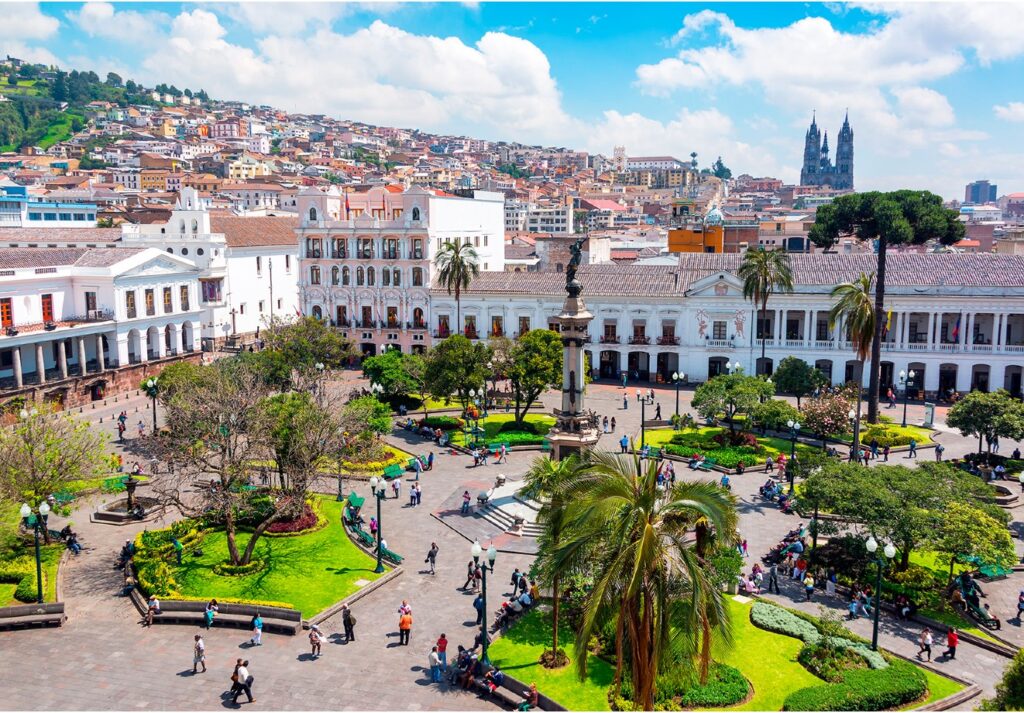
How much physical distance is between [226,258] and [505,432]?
128ft

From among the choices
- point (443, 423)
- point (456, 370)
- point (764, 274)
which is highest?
point (764, 274)

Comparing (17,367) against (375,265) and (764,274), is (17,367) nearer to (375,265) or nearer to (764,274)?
(375,265)

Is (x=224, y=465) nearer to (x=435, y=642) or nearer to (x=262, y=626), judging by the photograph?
(x=262, y=626)

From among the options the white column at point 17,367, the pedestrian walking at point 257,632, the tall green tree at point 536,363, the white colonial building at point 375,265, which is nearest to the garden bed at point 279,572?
the pedestrian walking at point 257,632

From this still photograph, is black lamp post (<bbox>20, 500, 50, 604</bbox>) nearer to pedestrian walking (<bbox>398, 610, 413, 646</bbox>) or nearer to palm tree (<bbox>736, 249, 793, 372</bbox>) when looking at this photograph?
pedestrian walking (<bbox>398, 610, 413, 646</bbox>)

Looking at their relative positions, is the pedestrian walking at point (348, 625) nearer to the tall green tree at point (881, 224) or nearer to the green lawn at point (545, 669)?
the green lawn at point (545, 669)

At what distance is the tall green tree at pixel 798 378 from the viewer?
4862 cm

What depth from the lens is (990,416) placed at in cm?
3794

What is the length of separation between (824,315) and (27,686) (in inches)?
2005

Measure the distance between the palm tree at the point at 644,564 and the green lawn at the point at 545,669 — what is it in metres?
4.82

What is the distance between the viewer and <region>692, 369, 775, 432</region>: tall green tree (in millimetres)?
42562

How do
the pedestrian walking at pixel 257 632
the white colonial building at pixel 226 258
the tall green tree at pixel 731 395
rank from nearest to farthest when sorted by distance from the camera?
the pedestrian walking at pixel 257 632, the tall green tree at pixel 731 395, the white colonial building at pixel 226 258

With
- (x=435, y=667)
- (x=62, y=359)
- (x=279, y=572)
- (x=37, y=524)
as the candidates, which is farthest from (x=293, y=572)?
(x=62, y=359)

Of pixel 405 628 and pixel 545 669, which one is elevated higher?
pixel 405 628
